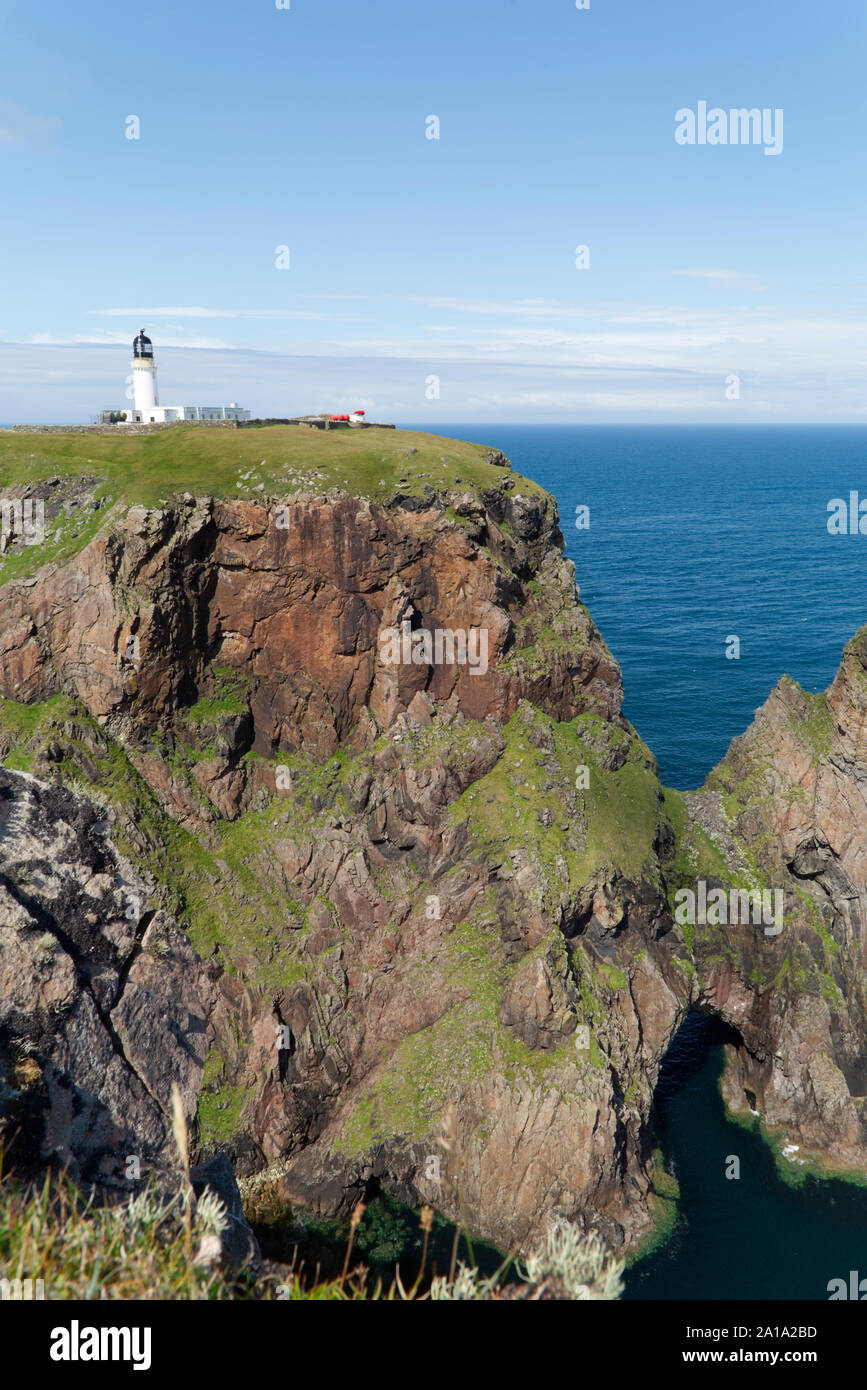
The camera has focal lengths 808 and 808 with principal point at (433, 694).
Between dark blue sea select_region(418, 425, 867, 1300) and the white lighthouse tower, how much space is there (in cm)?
5871

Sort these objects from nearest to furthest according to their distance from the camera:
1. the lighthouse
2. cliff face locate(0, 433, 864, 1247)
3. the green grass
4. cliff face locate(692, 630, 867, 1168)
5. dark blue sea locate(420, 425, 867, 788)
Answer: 1. cliff face locate(0, 433, 864, 1247)
2. cliff face locate(692, 630, 867, 1168)
3. the green grass
4. the lighthouse
5. dark blue sea locate(420, 425, 867, 788)

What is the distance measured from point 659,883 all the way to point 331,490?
111 ft

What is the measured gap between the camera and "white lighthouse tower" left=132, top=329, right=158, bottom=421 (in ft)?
242

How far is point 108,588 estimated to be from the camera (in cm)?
4956

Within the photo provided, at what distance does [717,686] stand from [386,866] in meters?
58.9

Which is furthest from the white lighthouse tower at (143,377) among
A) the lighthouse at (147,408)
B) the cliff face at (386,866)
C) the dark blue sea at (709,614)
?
the dark blue sea at (709,614)

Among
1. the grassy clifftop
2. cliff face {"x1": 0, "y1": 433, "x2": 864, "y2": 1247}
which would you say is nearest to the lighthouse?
the grassy clifftop

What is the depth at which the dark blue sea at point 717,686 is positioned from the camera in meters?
42.6

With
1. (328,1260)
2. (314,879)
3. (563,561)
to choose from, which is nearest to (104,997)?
(314,879)

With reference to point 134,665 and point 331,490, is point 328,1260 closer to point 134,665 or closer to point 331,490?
point 134,665

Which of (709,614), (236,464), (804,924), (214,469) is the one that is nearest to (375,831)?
(236,464)

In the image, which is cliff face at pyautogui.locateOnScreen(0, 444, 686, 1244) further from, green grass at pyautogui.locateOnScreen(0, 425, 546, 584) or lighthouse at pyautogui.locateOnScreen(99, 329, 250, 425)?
lighthouse at pyautogui.locateOnScreen(99, 329, 250, 425)

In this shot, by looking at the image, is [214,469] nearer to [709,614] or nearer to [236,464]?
[236,464]

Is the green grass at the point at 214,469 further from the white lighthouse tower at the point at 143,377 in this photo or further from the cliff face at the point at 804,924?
the cliff face at the point at 804,924
